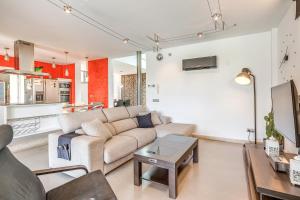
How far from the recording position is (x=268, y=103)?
3799 millimetres

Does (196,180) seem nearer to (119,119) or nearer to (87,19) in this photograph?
(119,119)

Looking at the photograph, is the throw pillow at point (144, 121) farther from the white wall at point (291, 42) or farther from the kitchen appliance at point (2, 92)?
the kitchen appliance at point (2, 92)

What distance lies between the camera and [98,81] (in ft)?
21.0

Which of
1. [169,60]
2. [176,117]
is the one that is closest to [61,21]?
[169,60]

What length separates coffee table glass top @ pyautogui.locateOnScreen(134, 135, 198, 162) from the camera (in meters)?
2.13

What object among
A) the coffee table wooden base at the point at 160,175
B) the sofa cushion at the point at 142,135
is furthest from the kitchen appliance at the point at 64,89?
the coffee table wooden base at the point at 160,175

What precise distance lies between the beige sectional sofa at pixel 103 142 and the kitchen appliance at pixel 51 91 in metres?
3.76

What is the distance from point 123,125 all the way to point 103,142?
46.0 inches

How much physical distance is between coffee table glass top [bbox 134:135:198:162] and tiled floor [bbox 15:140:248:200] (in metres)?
0.42

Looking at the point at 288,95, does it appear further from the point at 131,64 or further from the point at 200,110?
the point at 131,64

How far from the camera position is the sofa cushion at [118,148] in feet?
7.82

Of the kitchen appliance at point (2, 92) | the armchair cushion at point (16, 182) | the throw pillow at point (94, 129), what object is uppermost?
the kitchen appliance at point (2, 92)

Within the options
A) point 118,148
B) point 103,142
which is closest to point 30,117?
point 103,142

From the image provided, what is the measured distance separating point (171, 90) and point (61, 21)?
3.24 m
